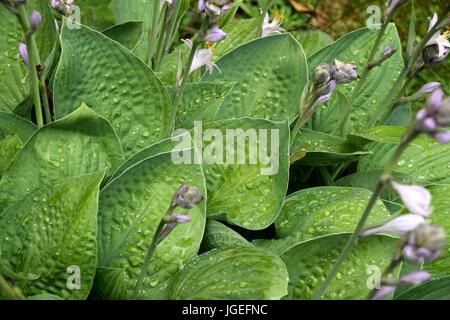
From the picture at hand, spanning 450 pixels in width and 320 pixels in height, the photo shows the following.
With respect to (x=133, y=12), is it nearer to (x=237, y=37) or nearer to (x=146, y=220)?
(x=237, y=37)

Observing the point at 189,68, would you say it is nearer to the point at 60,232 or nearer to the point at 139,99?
the point at 139,99

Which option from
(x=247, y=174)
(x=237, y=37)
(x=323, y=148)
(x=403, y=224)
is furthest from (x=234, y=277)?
(x=237, y=37)

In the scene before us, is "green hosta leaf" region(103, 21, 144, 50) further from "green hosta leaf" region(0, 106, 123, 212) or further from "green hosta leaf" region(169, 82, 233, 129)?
"green hosta leaf" region(0, 106, 123, 212)

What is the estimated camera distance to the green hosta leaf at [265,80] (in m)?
1.85

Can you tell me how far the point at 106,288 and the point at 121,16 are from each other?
1063 mm

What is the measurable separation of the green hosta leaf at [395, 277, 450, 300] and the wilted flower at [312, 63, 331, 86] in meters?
0.49

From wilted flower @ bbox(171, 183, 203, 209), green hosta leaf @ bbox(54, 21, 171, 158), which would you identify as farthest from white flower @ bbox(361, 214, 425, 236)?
green hosta leaf @ bbox(54, 21, 171, 158)

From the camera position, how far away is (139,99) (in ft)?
5.70

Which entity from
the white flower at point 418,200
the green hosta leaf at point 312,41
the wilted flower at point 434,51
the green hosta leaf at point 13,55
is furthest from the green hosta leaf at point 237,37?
the white flower at point 418,200

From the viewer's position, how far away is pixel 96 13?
112 inches

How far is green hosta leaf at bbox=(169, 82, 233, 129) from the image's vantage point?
5.78 feet

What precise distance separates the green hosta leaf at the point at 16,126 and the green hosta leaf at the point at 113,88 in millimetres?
87

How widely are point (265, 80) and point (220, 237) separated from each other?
49 centimetres

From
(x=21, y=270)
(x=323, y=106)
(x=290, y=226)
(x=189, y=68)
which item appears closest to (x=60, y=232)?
(x=21, y=270)
